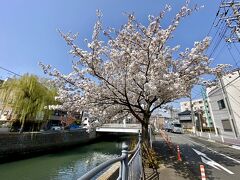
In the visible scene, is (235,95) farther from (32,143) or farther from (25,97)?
(25,97)

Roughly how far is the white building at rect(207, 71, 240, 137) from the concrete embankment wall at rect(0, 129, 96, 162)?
21.4m

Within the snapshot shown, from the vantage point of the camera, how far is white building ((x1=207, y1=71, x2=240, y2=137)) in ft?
65.9

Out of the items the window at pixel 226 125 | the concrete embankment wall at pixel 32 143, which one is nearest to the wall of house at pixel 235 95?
the window at pixel 226 125

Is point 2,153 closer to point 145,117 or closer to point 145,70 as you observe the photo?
point 145,117

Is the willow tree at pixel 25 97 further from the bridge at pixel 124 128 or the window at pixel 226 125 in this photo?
the window at pixel 226 125

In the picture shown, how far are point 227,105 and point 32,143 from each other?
72.4ft

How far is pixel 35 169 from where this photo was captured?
43.9ft

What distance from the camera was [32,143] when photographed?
18.6 meters

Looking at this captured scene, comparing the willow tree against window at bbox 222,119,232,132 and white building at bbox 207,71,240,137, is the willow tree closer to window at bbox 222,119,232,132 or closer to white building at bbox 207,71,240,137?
white building at bbox 207,71,240,137

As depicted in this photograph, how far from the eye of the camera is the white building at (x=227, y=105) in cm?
2008

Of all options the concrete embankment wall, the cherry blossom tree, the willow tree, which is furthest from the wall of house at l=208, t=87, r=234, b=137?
the willow tree

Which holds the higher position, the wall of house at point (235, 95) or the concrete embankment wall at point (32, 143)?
the wall of house at point (235, 95)

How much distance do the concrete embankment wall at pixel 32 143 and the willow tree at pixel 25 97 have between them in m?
1.31

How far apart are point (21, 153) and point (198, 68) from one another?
17594 millimetres
